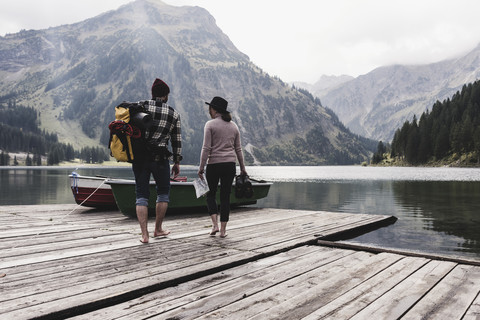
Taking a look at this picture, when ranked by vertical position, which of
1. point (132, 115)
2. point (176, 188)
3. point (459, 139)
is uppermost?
point (459, 139)

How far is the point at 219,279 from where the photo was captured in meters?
4.30

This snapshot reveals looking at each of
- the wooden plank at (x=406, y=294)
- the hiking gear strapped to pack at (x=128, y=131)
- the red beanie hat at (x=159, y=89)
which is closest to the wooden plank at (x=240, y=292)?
the wooden plank at (x=406, y=294)

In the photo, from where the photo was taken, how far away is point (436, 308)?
3436 mm

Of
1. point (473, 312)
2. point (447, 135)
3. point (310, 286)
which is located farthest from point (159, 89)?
point (447, 135)

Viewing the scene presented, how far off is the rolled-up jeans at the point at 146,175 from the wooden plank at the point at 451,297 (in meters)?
4.68

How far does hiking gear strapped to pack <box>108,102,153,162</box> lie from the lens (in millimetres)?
5832

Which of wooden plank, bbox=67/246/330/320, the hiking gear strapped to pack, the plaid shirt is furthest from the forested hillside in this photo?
the hiking gear strapped to pack

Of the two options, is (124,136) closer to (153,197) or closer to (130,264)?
(130,264)

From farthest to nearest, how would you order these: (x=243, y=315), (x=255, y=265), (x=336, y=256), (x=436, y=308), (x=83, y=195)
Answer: (x=83, y=195)
(x=336, y=256)
(x=255, y=265)
(x=436, y=308)
(x=243, y=315)

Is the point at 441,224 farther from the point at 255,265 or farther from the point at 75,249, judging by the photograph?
the point at 75,249

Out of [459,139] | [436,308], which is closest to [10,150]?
[459,139]

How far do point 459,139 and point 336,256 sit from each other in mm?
124314

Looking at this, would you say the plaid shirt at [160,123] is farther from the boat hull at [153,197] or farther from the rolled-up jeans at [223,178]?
the boat hull at [153,197]

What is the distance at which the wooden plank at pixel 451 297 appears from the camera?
3305 mm
